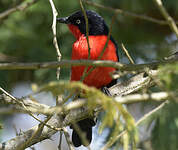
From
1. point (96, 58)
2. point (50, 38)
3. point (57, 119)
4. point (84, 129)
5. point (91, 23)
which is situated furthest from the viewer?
point (50, 38)

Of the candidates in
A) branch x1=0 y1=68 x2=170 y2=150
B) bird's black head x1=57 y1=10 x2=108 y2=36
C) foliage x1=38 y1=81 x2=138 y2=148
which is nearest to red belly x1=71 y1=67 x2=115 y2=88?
branch x1=0 y1=68 x2=170 y2=150

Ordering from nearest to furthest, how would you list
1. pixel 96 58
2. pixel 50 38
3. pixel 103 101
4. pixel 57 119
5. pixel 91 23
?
pixel 103 101, pixel 57 119, pixel 96 58, pixel 91 23, pixel 50 38

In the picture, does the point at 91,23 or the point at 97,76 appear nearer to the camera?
the point at 97,76

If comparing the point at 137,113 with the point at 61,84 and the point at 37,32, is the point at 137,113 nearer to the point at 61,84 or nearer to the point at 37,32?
the point at 37,32

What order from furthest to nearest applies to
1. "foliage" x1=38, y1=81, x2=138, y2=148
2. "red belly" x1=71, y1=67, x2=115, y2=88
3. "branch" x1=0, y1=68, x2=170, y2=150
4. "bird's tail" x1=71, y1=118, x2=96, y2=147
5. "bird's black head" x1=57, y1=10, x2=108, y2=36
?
"bird's black head" x1=57, y1=10, x2=108, y2=36 < "bird's tail" x1=71, y1=118, x2=96, y2=147 < "red belly" x1=71, y1=67, x2=115, y2=88 < "branch" x1=0, y1=68, x2=170, y2=150 < "foliage" x1=38, y1=81, x2=138, y2=148

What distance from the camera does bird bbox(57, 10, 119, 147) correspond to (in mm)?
3775

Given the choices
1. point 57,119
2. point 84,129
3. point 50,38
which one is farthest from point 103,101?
point 50,38

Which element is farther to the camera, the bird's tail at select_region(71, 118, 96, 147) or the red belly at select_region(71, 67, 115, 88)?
the bird's tail at select_region(71, 118, 96, 147)

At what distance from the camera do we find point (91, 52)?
3.83m

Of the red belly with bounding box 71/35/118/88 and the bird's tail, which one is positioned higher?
the red belly with bounding box 71/35/118/88

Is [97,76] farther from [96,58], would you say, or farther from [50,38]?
[50,38]

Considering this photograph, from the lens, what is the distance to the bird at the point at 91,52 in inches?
149

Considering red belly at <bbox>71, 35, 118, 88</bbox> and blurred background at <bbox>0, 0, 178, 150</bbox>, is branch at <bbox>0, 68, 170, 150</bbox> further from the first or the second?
blurred background at <bbox>0, 0, 178, 150</bbox>

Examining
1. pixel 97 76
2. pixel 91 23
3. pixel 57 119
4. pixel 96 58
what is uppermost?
pixel 91 23
